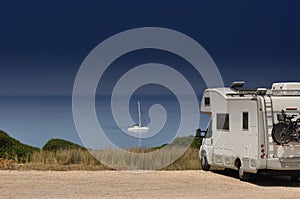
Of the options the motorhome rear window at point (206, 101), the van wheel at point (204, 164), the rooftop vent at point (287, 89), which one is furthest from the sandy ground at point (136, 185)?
the rooftop vent at point (287, 89)

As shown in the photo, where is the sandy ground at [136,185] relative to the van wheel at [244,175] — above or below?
below

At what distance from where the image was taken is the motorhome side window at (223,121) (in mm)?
17531

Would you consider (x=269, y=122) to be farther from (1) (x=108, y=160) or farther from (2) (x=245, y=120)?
(1) (x=108, y=160)

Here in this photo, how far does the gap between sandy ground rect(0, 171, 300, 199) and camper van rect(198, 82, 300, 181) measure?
617mm

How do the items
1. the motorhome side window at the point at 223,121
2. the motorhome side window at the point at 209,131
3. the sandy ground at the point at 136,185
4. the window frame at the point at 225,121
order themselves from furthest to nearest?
the motorhome side window at the point at 209,131
the motorhome side window at the point at 223,121
the window frame at the point at 225,121
the sandy ground at the point at 136,185

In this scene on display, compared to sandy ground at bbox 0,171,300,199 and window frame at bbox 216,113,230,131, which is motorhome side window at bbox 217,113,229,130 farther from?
sandy ground at bbox 0,171,300,199

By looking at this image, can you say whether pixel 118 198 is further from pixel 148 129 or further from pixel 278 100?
pixel 148 129

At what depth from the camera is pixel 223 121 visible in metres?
17.8

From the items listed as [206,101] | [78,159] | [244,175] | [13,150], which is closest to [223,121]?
[206,101]

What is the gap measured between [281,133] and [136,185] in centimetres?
411

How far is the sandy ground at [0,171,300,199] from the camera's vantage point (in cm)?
1381

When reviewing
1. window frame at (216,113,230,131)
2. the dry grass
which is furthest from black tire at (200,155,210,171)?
window frame at (216,113,230,131)

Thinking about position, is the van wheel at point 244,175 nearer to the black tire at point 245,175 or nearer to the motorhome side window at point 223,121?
the black tire at point 245,175

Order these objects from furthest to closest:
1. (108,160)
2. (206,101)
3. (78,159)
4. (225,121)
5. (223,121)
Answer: (78,159) < (108,160) < (206,101) < (223,121) < (225,121)
